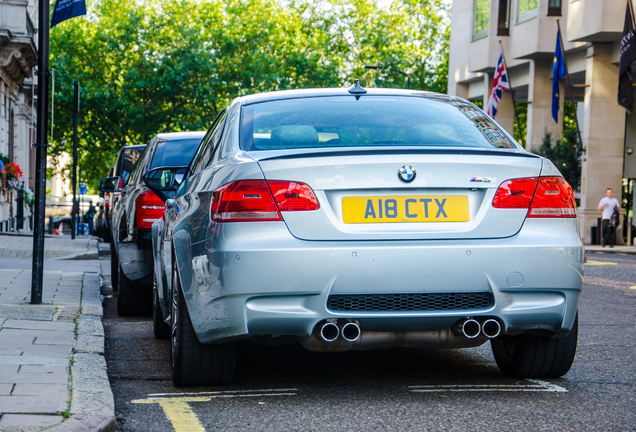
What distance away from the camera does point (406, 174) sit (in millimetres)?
4242

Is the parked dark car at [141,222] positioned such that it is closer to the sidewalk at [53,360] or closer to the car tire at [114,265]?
the sidewalk at [53,360]

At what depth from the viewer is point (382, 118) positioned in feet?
16.1

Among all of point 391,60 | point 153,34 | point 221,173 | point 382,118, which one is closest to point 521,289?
point 382,118

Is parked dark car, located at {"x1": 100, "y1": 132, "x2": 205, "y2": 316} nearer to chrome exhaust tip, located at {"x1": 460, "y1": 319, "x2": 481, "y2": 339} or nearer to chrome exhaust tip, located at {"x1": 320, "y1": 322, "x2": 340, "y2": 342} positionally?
chrome exhaust tip, located at {"x1": 320, "y1": 322, "x2": 340, "y2": 342}

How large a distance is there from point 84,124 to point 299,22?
20.1 m

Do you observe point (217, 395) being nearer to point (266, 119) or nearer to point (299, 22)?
point (266, 119)

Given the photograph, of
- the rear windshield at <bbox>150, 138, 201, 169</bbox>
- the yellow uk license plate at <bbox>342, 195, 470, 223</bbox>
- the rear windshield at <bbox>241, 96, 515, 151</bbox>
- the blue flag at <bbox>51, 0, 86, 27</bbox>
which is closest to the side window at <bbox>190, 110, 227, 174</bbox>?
the rear windshield at <bbox>241, 96, 515, 151</bbox>

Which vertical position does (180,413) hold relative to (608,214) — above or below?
below

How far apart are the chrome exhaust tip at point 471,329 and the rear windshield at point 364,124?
0.95 metres

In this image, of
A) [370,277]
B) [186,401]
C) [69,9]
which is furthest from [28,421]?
[69,9]

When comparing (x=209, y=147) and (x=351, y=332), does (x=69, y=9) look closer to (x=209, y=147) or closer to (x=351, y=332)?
(x=209, y=147)

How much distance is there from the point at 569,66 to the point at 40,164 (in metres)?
29.1

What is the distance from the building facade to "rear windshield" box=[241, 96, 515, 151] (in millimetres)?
25685

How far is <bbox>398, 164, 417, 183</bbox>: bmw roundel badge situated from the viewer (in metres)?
4.23
